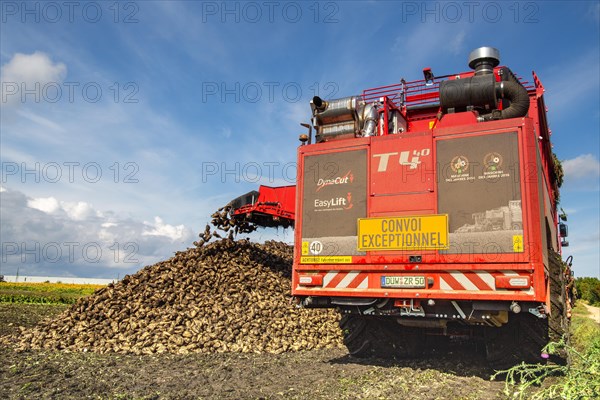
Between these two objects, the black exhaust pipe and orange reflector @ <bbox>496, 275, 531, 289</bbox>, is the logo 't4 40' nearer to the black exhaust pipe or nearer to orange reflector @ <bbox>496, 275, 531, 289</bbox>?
the black exhaust pipe

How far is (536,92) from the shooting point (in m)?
8.23

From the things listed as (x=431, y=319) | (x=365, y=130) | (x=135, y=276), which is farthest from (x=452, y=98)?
(x=135, y=276)

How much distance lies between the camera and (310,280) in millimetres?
7168

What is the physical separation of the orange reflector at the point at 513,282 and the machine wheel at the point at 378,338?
2353 mm

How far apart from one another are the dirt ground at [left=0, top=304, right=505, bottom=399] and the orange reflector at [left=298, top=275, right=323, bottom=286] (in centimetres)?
128

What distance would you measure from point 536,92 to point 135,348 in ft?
27.7

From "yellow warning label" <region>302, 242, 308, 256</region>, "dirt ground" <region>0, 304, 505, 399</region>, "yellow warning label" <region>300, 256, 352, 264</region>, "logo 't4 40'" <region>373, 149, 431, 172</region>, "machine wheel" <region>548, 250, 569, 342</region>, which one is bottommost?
"dirt ground" <region>0, 304, 505, 399</region>

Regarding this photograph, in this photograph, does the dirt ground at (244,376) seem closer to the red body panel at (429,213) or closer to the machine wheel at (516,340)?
the machine wheel at (516,340)

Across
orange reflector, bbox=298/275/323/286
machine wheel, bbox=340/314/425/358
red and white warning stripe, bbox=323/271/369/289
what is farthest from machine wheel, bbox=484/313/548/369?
orange reflector, bbox=298/275/323/286

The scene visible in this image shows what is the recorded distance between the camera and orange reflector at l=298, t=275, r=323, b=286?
280 inches

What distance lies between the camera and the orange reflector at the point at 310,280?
7.11 m

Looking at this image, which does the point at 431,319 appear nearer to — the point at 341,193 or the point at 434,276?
the point at 434,276

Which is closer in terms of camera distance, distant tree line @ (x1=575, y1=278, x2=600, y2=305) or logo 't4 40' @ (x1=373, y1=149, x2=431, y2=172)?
logo 't4 40' @ (x1=373, y1=149, x2=431, y2=172)

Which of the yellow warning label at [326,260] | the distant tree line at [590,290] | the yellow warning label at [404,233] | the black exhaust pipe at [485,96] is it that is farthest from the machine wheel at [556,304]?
the distant tree line at [590,290]
